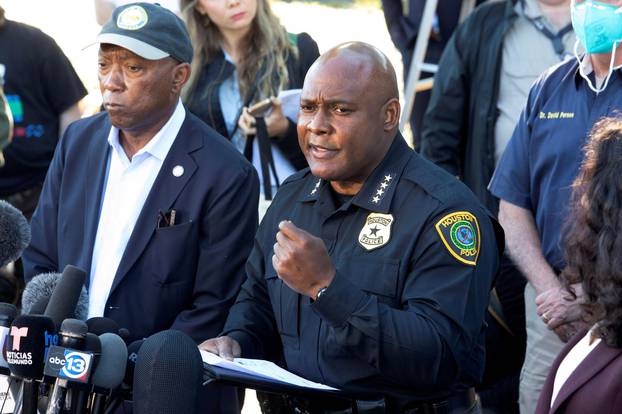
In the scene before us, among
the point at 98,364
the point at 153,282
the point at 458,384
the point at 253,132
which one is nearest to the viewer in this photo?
the point at 98,364

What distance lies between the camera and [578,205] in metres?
3.70

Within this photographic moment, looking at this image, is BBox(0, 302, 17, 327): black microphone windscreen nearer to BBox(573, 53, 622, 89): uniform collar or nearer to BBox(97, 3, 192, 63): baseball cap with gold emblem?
BBox(97, 3, 192, 63): baseball cap with gold emblem

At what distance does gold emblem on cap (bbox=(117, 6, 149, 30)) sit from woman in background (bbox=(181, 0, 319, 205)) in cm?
99

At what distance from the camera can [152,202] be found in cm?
483

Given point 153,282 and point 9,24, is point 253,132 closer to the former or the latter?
point 153,282

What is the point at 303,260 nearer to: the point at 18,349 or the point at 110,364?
the point at 110,364

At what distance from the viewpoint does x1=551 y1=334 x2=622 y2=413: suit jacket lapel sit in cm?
344

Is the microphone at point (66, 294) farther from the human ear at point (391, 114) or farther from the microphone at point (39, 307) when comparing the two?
the human ear at point (391, 114)

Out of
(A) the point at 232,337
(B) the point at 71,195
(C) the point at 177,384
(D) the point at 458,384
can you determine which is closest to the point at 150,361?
(C) the point at 177,384

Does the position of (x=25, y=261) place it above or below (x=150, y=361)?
below

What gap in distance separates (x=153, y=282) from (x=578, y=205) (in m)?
1.83

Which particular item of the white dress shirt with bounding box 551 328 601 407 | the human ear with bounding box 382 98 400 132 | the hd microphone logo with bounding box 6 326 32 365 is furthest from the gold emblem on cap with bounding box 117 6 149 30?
the white dress shirt with bounding box 551 328 601 407

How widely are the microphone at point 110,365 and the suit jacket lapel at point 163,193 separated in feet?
4.27

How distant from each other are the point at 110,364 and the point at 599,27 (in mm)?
2621
